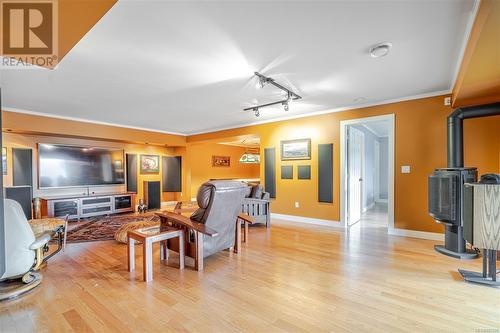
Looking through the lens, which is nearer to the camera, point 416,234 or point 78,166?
point 416,234

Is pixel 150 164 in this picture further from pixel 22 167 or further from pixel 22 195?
pixel 22 195

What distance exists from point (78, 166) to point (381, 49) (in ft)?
22.4

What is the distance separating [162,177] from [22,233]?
5.66m

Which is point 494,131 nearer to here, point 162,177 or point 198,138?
point 198,138

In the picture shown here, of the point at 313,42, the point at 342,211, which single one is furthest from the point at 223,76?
the point at 342,211

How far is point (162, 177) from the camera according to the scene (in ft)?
25.8

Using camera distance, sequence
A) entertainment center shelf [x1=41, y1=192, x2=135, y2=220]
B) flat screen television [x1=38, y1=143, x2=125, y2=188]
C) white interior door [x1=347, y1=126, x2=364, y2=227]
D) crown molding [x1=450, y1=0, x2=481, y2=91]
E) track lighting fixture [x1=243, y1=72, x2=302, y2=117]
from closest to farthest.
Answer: crown molding [x1=450, y1=0, x2=481, y2=91] < track lighting fixture [x1=243, y1=72, x2=302, y2=117] < white interior door [x1=347, y1=126, x2=364, y2=227] < entertainment center shelf [x1=41, y1=192, x2=135, y2=220] < flat screen television [x1=38, y1=143, x2=125, y2=188]

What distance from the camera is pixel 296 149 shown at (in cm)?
543

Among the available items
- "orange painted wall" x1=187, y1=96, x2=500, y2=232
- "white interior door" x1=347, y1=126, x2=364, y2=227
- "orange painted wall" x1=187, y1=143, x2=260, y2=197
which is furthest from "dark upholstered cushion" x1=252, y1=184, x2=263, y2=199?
"orange painted wall" x1=187, y1=143, x2=260, y2=197

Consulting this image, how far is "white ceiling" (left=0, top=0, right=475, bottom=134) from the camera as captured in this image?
189cm

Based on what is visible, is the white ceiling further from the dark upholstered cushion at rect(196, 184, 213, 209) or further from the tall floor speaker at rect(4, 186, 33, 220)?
the tall floor speaker at rect(4, 186, 33, 220)

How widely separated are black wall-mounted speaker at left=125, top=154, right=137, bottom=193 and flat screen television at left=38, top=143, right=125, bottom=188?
0.24 metres

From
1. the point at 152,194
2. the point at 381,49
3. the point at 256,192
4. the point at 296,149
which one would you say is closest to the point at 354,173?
the point at 296,149

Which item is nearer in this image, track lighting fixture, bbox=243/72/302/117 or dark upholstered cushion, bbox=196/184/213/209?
dark upholstered cushion, bbox=196/184/213/209
